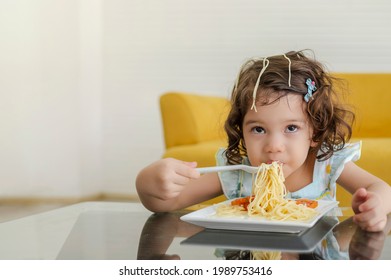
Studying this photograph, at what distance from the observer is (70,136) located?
3.59 m

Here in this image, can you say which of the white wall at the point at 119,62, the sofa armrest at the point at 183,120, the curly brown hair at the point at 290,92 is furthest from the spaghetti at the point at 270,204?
the white wall at the point at 119,62

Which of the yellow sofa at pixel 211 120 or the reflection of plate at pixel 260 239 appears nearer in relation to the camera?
the reflection of plate at pixel 260 239

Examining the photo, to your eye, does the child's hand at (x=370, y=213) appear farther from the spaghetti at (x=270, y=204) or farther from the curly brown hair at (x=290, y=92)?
the curly brown hair at (x=290, y=92)

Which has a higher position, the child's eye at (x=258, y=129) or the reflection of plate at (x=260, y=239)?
the child's eye at (x=258, y=129)

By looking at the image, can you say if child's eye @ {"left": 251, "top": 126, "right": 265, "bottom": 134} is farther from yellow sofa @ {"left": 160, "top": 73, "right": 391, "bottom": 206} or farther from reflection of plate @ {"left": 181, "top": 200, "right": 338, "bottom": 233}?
yellow sofa @ {"left": 160, "top": 73, "right": 391, "bottom": 206}

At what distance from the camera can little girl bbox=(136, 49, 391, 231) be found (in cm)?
108

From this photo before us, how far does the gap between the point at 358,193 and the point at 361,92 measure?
1.83 m

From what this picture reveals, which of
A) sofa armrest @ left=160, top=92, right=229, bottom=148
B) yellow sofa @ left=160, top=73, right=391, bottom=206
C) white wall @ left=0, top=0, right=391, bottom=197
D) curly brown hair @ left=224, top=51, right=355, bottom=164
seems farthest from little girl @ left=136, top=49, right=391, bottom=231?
white wall @ left=0, top=0, right=391, bottom=197

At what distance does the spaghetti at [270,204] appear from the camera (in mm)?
898

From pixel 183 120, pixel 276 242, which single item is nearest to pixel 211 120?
pixel 183 120

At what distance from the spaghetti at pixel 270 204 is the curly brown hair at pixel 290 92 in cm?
16

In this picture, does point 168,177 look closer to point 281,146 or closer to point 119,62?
point 281,146

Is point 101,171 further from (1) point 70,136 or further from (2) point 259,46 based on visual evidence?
(2) point 259,46

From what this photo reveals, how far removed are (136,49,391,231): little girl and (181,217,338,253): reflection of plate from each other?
0.47 feet
